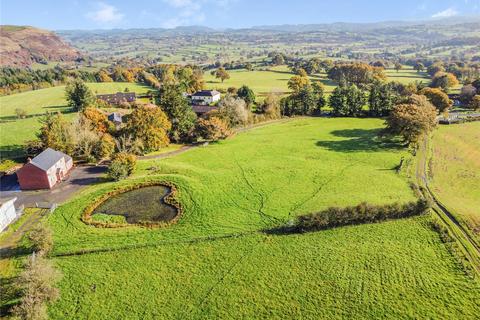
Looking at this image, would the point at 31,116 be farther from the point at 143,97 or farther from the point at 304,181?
the point at 304,181

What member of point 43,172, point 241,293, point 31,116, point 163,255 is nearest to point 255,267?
point 241,293

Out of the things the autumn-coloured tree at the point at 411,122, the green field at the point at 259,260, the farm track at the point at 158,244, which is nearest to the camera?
the green field at the point at 259,260

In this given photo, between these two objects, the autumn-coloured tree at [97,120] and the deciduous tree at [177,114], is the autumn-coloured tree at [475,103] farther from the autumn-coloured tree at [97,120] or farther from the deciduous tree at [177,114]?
the autumn-coloured tree at [97,120]

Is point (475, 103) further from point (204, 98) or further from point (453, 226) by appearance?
point (204, 98)

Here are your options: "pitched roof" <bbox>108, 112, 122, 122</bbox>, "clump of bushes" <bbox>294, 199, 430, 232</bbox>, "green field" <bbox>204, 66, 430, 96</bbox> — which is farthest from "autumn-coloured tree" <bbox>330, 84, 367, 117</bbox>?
"pitched roof" <bbox>108, 112, 122, 122</bbox>

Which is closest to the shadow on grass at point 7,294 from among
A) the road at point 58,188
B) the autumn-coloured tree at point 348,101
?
the road at point 58,188

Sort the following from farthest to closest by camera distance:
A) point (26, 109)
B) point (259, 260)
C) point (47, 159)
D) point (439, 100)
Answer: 1. point (26, 109)
2. point (439, 100)
3. point (47, 159)
4. point (259, 260)

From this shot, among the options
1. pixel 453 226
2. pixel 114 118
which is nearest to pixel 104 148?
pixel 114 118
